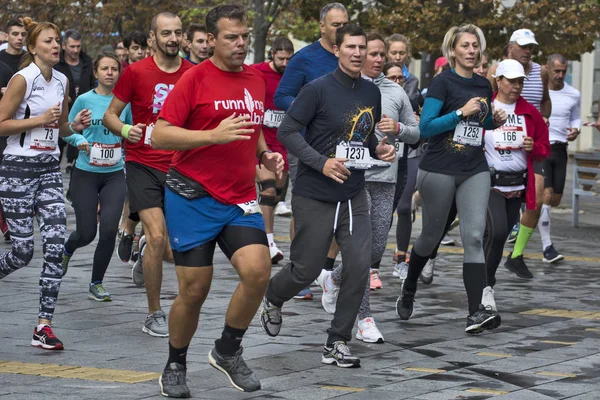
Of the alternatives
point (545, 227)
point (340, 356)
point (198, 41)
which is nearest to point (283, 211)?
point (545, 227)

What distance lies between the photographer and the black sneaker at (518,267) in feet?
37.6

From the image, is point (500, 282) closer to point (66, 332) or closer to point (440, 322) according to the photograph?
point (440, 322)

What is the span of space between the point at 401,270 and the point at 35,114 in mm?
4106

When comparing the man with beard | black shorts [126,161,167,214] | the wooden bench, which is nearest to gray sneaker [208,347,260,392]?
black shorts [126,161,167,214]

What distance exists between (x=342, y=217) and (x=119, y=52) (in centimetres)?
880

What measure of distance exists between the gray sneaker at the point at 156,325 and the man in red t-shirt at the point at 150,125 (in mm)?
134

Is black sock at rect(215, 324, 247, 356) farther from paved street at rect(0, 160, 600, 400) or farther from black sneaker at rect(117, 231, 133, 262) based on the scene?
black sneaker at rect(117, 231, 133, 262)

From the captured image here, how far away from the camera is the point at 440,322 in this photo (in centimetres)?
886

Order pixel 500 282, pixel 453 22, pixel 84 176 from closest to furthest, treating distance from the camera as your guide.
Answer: pixel 84 176 < pixel 500 282 < pixel 453 22

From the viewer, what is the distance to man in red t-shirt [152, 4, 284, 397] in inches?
253

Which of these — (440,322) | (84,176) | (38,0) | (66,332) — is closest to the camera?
(66,332)

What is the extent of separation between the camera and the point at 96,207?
9.57 meters

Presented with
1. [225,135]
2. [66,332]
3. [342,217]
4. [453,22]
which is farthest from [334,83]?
[453,22]

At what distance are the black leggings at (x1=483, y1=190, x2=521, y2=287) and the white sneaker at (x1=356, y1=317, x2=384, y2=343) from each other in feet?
5.99
